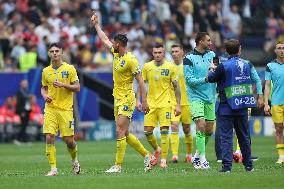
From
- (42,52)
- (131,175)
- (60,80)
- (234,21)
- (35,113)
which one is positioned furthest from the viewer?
(234,21)

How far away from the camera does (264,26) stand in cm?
4469

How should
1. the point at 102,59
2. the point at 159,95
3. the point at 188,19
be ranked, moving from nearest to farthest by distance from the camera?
1. the point at 159,95
2. the point at 102,59
3. the point at 188,19

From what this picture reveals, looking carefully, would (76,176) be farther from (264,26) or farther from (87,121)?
Result: (264,26)

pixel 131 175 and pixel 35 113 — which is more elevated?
pixel 35 113

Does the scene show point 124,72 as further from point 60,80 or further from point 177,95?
point 177,95

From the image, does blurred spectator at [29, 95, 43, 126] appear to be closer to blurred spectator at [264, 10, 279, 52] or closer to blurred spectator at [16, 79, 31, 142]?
blurred spectator at [16, 79, 31, 142]

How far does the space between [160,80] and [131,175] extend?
16.3ft

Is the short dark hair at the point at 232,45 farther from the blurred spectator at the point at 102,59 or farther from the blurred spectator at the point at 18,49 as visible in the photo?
the blurred spectator at the point at 102,59

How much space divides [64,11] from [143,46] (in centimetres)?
373

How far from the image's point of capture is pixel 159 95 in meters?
22.3

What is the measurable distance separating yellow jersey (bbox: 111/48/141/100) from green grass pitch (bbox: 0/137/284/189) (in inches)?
61.8

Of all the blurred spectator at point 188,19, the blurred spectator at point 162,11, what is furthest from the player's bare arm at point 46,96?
the blurred spectator at point 162,11

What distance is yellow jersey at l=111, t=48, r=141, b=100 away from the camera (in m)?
19.0

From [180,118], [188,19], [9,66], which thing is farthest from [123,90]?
[188,19]
